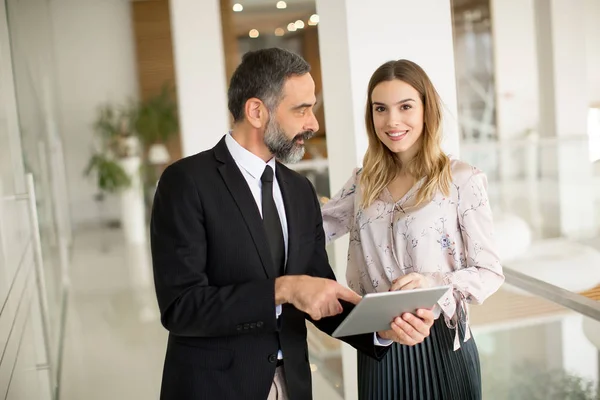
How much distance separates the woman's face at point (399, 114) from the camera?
6.57 ft

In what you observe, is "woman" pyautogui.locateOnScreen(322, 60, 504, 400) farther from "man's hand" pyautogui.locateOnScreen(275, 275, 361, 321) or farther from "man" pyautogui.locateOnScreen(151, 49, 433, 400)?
"man's hand" pyautogui.locateOnScreen(275, 275, 361, 321)

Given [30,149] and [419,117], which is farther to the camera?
[30,149]

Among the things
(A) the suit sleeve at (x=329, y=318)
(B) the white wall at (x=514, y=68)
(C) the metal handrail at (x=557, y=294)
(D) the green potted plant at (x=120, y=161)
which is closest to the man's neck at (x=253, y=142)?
(A) the suit sleeve at (x=329, y=318)

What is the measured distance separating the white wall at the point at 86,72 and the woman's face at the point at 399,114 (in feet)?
8.42

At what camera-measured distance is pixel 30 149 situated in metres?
3.21

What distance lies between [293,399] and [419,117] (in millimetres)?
888

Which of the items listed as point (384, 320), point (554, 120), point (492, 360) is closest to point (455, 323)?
point (384, 320)

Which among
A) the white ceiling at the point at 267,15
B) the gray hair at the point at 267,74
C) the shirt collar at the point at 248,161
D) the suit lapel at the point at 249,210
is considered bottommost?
the suit lapel at the point at 249,210

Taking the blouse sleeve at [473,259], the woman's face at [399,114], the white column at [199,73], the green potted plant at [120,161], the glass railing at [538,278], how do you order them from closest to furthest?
the blouse sleeve at [473,259] → the woman's face at [399,114] → the glass railing at [538,278] → the white column at [199,73] → the green potted plant at [120,161]

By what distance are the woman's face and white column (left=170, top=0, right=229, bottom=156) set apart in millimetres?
1679

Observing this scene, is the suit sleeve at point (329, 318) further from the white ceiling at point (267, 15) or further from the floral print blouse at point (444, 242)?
the white ceiling at point (267, 15)

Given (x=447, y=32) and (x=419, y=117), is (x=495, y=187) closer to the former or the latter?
(x=447, y=32)

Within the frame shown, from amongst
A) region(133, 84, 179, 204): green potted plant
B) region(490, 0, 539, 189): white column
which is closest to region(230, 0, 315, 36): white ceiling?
region(133, 84, 179, 204): green potted plant

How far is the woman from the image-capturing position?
6.35 feet
